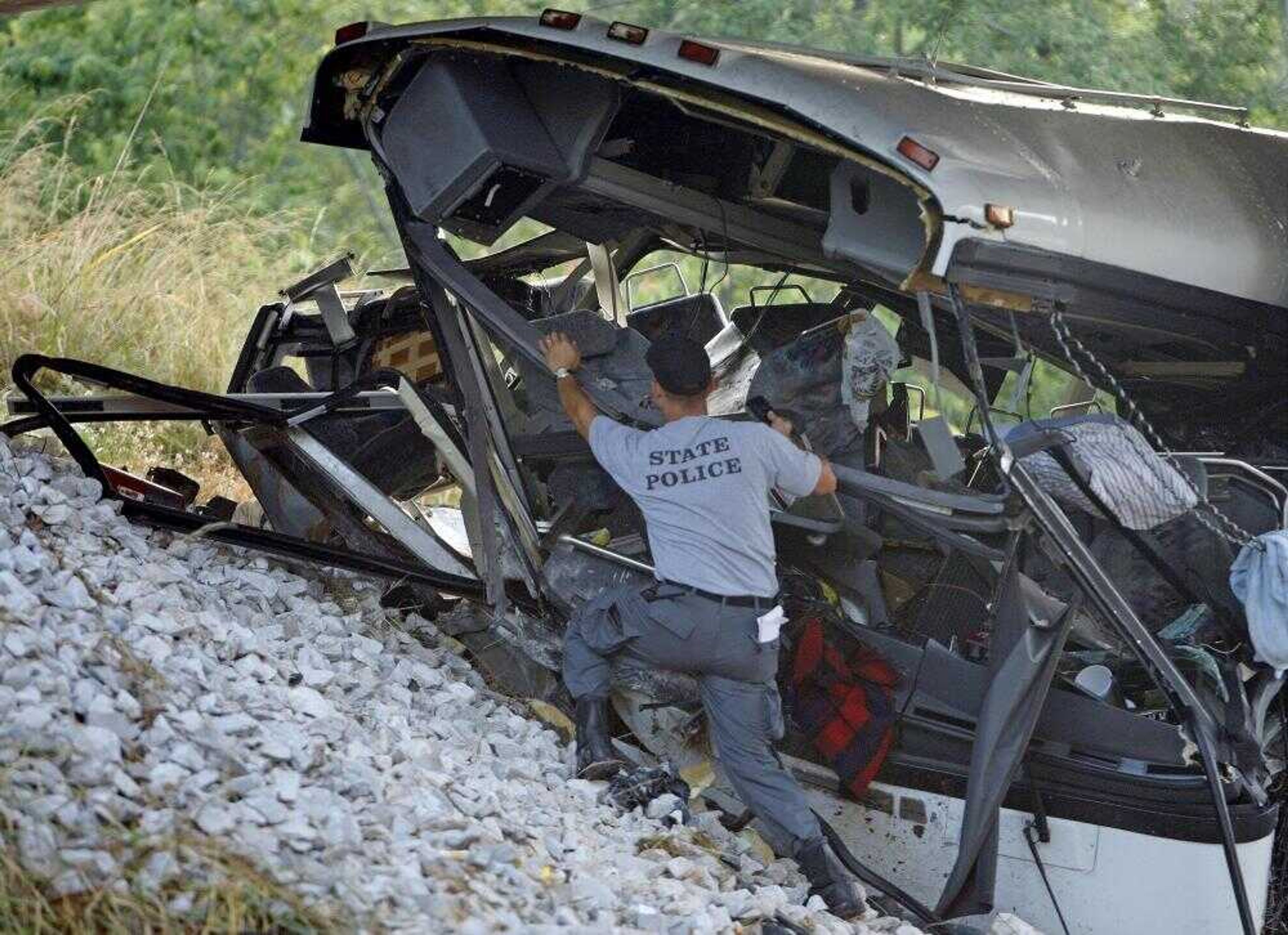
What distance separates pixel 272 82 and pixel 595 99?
31.5 ft

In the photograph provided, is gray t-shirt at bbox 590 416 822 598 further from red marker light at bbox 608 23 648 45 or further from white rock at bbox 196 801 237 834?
white rock at bbox 196 801 237 834

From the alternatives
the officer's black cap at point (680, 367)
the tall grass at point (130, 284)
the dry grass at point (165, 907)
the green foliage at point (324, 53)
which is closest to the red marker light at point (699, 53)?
the officer's black cap at point (680, 367)

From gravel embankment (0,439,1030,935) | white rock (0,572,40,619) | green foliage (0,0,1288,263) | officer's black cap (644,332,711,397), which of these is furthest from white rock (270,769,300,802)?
green foliage (0,0,1288,263)

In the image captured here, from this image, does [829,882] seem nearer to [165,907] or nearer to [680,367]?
[680,367]

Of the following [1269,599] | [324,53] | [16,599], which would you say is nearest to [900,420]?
[1269,599]

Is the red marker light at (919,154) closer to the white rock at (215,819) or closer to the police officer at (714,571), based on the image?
the police officer at (714,571)

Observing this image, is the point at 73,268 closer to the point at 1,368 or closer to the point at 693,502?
the point at 1,368

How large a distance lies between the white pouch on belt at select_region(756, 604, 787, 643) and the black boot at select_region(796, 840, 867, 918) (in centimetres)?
61

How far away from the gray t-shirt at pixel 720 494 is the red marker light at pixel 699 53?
1.06 meters

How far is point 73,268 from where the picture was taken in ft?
33.0

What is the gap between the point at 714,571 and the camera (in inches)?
210

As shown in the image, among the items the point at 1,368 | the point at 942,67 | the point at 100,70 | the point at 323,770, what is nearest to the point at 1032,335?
the point at 942,67

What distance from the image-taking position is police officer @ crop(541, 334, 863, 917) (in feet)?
17.4

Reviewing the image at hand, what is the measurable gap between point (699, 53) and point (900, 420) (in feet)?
5.85
